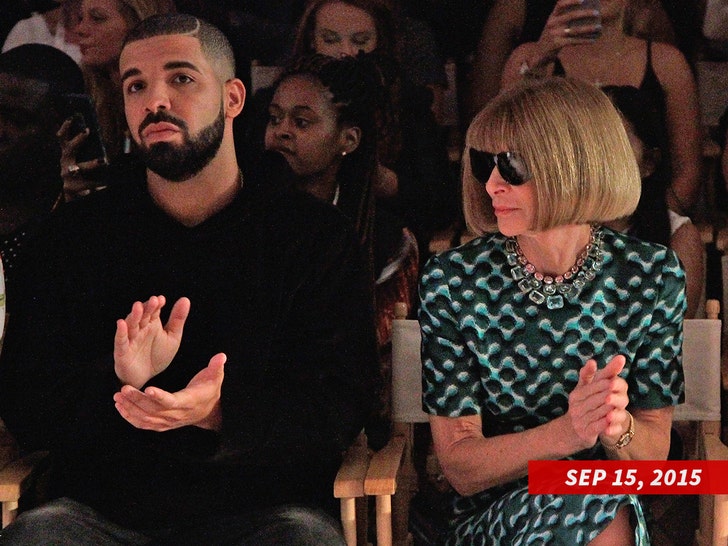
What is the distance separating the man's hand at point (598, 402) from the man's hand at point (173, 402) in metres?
0.74

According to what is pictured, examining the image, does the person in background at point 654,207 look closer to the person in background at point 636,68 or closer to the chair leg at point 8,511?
the person in background at point 636,68

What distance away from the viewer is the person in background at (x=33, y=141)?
11.8ft

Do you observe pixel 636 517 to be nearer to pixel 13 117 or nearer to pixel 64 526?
pixel 64 526

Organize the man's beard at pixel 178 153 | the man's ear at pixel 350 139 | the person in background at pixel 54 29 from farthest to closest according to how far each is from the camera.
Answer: the person in background at pixel 54 29, the man's ear at pixel 350 139, the man's beard at pixel 178 153

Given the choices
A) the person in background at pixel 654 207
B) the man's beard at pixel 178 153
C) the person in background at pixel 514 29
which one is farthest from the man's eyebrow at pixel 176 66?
the person in background at pixel 654 207

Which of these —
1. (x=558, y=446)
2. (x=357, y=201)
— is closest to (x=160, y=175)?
(x=357, y=201)

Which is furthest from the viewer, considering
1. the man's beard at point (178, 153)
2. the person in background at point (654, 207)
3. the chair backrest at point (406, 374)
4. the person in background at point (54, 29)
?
the person in background at point (54, 29)

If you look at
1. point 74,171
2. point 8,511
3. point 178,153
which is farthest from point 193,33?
point 8,511

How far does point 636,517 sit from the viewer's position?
2459 mm

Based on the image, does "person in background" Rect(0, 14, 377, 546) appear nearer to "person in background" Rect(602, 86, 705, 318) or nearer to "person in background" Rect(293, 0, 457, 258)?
"person in background" Rect(293, 0, 457, 258)

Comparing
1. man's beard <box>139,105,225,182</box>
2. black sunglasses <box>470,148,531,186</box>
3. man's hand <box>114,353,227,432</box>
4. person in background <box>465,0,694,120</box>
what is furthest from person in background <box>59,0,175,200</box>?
black sunglasses <box>470,148,531,186</box>

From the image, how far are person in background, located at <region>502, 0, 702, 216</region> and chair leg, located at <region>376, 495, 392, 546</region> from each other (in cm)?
134

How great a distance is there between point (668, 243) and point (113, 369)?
166cm

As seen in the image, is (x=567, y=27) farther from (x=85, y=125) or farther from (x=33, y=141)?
(x=33, y=141)
